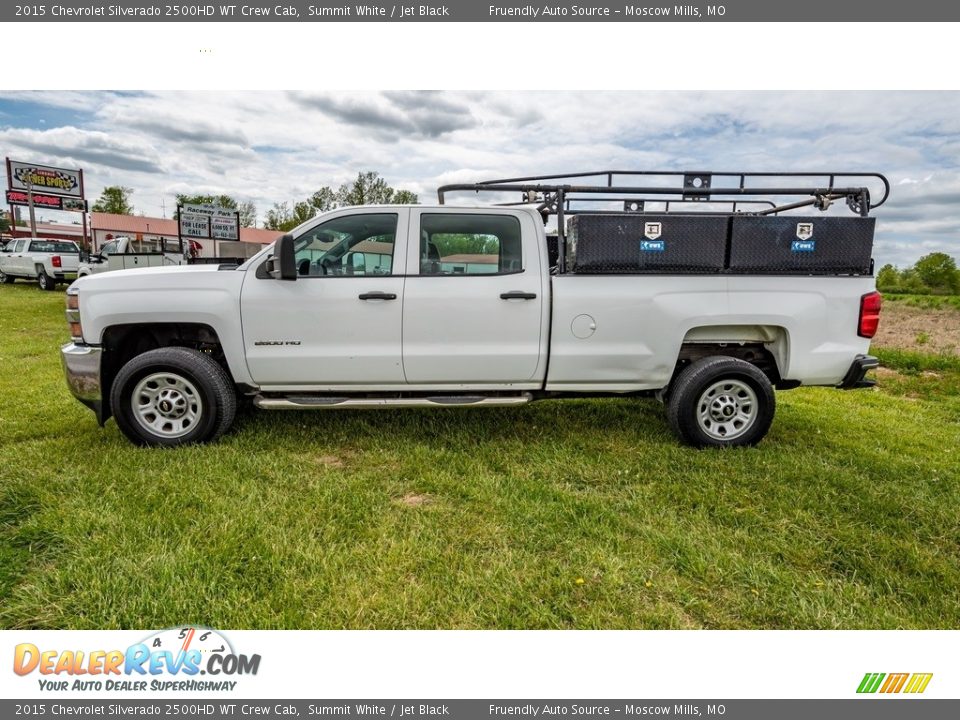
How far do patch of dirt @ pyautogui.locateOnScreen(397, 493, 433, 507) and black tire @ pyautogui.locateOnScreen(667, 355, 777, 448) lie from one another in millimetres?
2017

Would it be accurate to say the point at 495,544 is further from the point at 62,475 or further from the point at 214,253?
the point at 214,253

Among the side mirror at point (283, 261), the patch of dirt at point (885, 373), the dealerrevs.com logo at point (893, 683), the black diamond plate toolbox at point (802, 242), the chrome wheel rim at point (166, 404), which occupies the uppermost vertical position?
the black diamond plate toolbox at point (802, 242)

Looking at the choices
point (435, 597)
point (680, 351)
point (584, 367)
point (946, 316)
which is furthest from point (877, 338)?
point (435, 597)

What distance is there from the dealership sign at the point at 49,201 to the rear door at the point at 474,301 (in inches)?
1312

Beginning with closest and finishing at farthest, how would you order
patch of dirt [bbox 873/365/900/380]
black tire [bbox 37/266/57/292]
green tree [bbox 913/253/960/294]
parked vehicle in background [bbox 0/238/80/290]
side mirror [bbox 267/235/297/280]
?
side mirror [bbox 267/235/297/280] → patch of dirt [bbox 873/365/900/380] → parked vehicle in background [bbox 0/238/80/290] → black tire [bbox 37/266/57/292] → green tree [bbox 913/253/960/294]

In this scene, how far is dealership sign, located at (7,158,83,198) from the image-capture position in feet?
91.2

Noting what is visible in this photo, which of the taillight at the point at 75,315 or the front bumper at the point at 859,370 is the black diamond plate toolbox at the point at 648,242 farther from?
the taillight at the point at 75,315

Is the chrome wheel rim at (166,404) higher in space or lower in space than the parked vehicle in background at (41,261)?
lower

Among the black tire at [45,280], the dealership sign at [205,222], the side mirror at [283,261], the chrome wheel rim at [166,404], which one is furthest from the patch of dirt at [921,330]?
the dealership sign at [205,222]

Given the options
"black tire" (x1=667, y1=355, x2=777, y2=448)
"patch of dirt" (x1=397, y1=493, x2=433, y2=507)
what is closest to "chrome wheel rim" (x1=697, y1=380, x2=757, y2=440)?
"black tire" (x1=667, y1=355, x2=777, y2=448)

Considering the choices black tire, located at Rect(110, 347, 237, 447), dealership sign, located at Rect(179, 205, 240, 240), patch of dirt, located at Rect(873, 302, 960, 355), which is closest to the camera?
black tire, located at Rect(110, 347, 237, 447)

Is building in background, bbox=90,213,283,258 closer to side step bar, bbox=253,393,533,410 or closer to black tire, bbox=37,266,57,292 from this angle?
black tire, bbox=37,266,57,292

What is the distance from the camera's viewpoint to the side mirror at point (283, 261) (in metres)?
3.87

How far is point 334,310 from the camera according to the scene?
13.4 feet
